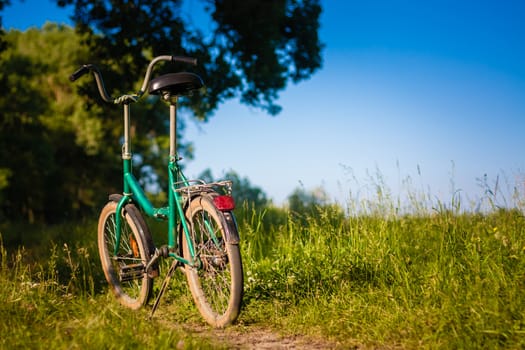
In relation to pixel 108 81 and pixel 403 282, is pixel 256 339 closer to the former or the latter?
pixel 403 282

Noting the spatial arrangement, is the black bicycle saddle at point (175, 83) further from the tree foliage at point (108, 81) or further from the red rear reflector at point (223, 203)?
the tree foliage at point (108, 81)

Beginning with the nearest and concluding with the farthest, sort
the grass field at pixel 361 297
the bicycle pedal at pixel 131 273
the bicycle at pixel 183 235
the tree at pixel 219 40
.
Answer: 1. the grass field at pixel 361 297
2. the bicycle at pixel 183 235
3. the bicycle pedal at pixel 131 273
4. the tree at pixel 219 40

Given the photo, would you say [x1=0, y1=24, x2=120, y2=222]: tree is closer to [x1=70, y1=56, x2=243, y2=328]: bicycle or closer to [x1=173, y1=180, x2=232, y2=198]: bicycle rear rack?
[x1=70, y1=56, x2=243, y2=328]: bicycle

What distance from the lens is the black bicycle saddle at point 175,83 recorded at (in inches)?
147

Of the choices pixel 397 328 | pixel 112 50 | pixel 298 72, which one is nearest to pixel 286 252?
pixel 397 328

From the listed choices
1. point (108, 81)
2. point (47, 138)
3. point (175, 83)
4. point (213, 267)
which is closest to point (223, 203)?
point (213, 267)

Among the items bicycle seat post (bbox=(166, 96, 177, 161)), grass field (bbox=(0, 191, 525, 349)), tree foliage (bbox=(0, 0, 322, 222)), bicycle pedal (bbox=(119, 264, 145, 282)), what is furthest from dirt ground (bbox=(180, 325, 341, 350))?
tree foliage (bbox=(0, 0, 322, 222))

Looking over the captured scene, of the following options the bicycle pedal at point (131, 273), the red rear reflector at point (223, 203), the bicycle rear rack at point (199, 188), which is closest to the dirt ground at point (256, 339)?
the bicycle pedal at point (131, 273)

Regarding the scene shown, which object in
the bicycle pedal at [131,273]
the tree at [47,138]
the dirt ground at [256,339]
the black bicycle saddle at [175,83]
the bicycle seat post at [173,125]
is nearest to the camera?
the dirt ground at [256,339]

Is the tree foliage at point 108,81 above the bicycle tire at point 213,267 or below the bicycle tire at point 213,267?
above

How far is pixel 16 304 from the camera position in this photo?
3773mm

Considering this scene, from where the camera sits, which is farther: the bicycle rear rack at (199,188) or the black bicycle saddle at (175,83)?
→ the black bicycle saddle at (175,83)

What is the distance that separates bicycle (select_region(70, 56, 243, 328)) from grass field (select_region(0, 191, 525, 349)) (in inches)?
10.4

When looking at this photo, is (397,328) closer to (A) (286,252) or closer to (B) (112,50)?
(A) (286,252)
